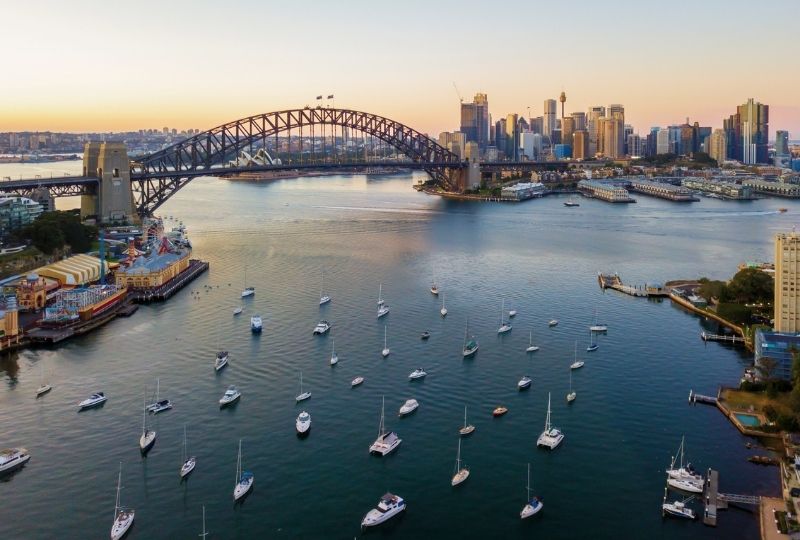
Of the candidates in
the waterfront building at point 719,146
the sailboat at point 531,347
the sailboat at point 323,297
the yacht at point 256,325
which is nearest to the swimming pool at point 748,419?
the sailboat at point 531,347

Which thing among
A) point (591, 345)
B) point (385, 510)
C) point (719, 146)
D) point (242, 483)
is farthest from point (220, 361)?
point (719, 146)

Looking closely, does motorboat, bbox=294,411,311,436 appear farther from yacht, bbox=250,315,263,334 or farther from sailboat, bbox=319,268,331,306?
sailboat, bbox=319,268,331,306

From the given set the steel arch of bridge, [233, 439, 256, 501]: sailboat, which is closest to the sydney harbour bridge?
the steel arch of bridge

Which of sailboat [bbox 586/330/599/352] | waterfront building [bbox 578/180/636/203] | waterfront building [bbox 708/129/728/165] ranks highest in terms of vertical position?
waterfront building [bbox 708/129/728/165]

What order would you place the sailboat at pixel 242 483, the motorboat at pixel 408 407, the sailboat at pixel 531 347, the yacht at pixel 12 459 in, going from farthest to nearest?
the sailboat at pixel 531 347, the motorboat at pixel 408 407, the yacht at pixel 12 459, the sailboat at pixel 242 483

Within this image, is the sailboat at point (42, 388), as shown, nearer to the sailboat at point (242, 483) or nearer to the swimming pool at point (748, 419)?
the sailboat at point (242, 483)
